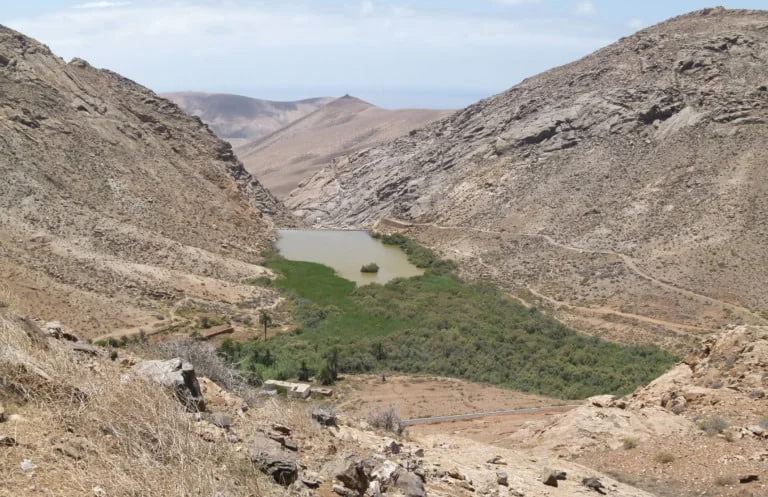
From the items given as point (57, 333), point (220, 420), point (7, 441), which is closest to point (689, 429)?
point (220, 420)

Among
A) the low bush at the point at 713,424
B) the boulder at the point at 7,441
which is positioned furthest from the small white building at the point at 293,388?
the boulder at the point at 7,441

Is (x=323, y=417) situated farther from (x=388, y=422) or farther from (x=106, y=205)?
(x=106, y=205)

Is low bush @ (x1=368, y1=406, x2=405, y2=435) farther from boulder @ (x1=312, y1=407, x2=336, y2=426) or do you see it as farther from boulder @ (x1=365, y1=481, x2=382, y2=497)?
boulder @ (x1=365, y1=481, x2=382, y2=497)

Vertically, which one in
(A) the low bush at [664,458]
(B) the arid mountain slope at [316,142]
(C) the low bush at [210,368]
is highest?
(B) the arid mountain slope at [316,142]

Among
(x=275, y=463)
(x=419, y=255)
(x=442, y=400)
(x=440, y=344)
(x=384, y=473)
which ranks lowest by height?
(x=440, y=344)

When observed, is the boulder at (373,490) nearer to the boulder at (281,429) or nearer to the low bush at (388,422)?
the boulder at (281,429)

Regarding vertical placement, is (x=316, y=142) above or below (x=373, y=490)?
above

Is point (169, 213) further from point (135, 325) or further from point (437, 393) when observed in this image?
point (437, 393)
